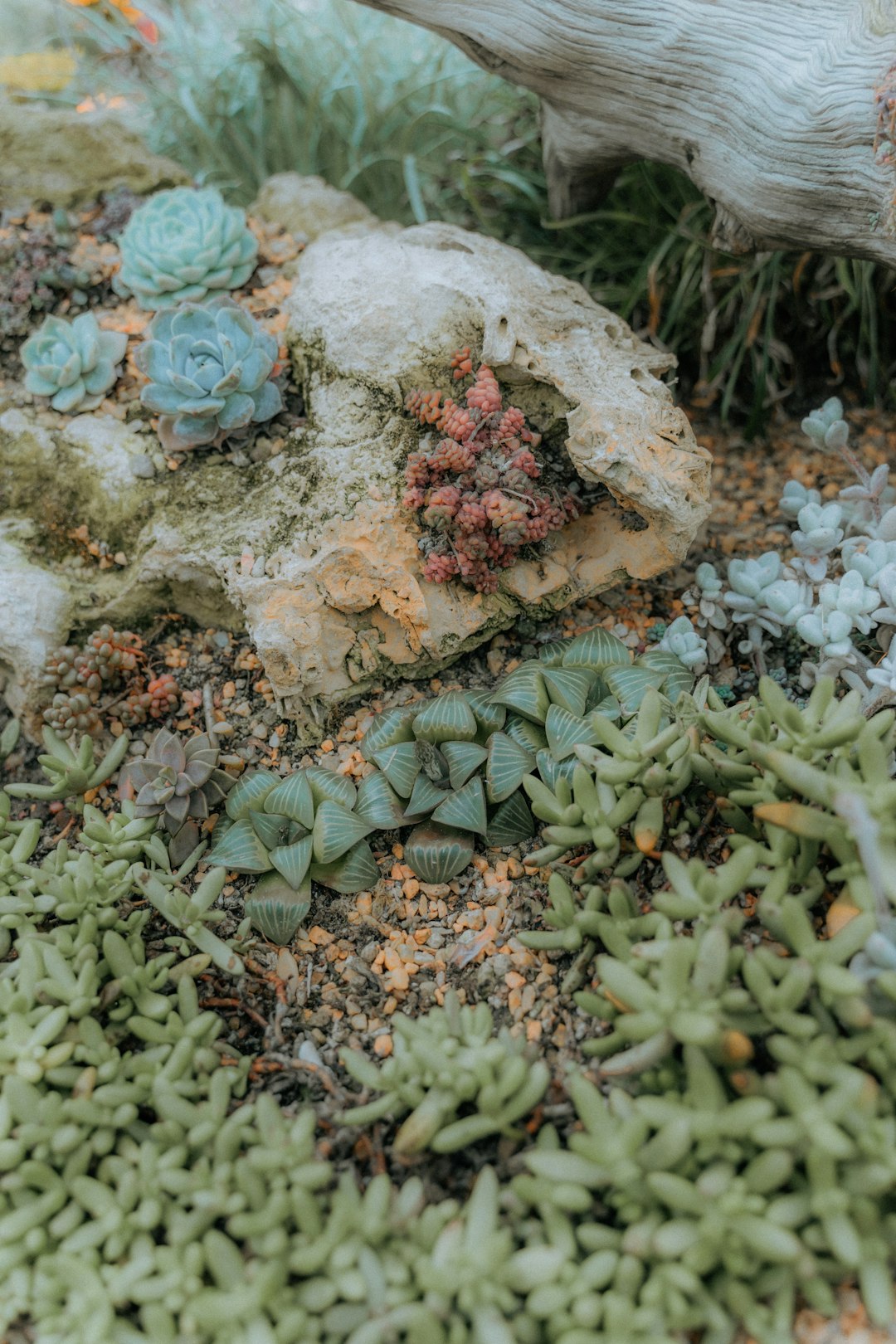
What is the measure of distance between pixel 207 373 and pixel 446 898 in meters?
1.57

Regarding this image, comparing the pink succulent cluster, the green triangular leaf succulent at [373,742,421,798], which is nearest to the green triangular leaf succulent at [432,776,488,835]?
the green triangular leaf succulent at [373,742,421,798]

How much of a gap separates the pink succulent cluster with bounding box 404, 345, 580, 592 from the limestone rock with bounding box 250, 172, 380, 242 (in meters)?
1.04

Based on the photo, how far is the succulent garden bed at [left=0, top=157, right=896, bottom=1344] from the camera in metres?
1.59

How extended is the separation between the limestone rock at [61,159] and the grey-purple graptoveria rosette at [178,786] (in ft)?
6.78

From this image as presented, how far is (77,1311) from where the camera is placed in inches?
63.2

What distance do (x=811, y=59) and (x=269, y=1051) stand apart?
9.02 ft

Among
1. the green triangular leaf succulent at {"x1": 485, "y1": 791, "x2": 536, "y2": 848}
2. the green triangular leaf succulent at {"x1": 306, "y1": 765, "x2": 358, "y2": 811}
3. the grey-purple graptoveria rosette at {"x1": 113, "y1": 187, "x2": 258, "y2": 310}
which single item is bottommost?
the green triangular leaf succulent at {"x1": 306, "y1": 765, "x2": 358, "y2": 811}

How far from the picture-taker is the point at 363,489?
8.34 ft

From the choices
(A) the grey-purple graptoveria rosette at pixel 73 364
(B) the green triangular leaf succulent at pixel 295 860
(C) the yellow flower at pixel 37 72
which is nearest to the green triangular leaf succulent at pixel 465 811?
(B) the green triangular leaf succulent at pixel 295 860

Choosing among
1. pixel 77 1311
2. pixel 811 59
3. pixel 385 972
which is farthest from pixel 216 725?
pixel 811 59

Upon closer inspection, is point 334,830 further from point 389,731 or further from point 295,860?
point 389,731

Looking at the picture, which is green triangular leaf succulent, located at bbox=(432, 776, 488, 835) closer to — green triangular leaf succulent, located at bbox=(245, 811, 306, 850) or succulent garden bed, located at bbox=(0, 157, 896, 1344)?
succulent garden bed, located at bbox=(0, 157, 896, 1344)

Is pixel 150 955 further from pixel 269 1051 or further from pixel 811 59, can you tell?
pixel 811 59

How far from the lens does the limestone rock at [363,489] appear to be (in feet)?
8.09
